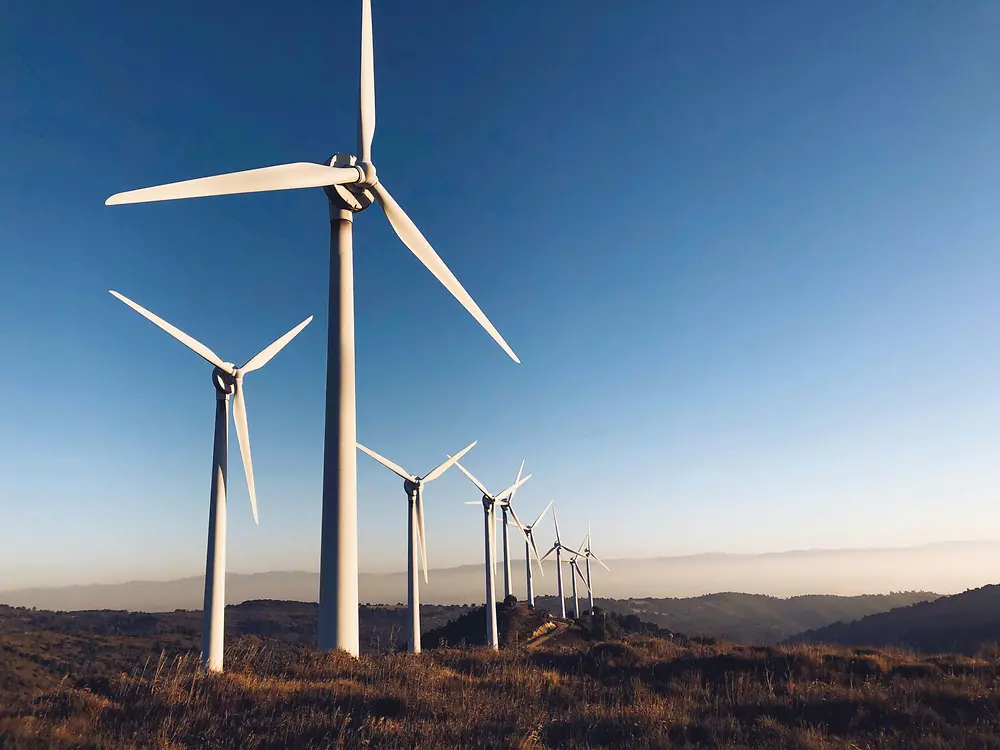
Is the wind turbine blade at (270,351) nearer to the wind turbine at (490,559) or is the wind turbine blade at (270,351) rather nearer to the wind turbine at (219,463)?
the wind turbine at (219,463)

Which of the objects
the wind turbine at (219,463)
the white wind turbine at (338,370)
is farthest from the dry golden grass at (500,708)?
the wind turbine at (219,463)

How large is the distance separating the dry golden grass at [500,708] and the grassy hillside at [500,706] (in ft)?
0.14

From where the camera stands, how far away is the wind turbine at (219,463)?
89.9 ft

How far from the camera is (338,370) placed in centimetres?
2033

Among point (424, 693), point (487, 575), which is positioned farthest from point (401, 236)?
point (487, 575)

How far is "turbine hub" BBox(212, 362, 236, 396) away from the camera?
31578 millimetres

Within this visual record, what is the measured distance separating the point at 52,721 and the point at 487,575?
61.0m

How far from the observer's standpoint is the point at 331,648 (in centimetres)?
1912

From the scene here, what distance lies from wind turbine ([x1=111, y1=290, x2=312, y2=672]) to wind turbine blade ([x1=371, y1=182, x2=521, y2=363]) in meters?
12.7

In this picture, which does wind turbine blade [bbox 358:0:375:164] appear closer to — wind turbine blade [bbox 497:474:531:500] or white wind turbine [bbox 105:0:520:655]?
white wind turbine [bbox 105:0:520:655]

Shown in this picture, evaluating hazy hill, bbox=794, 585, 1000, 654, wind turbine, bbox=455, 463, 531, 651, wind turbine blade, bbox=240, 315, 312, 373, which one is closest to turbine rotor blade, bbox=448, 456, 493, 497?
wind turbine, bbox=455, 463, 531, 651

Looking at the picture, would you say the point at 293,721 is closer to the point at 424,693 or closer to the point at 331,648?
the point at 424,693

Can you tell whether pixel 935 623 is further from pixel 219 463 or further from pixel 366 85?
pixel 366 85

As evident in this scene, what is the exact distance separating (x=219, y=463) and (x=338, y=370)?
12650 millimetres
